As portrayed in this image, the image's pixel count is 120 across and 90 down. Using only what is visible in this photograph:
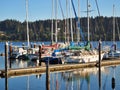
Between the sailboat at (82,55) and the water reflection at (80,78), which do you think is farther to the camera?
the sailboat at (82,55)

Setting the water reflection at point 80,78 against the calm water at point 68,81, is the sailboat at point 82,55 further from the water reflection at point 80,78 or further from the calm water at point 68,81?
the calm water at point 68,81

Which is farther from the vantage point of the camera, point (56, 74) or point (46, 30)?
point (46, 30)

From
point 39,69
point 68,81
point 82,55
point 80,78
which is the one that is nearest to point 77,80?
point 68,81

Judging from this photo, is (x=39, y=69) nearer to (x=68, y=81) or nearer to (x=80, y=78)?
(x=68, y=81)

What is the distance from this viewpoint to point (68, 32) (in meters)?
72.9

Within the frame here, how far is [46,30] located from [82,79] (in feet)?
495

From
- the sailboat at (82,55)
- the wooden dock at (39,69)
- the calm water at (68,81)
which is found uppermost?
the sailboat at (82,55)

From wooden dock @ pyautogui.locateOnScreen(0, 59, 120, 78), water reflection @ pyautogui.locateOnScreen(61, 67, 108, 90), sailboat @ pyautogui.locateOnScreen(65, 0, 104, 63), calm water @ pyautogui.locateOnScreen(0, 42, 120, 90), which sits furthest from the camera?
sailboat @ pyautogui.locateOnScreen(65, 0, 104, 63)

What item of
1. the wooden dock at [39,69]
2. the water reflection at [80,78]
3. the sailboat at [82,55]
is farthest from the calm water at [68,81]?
the sailboat at [82,55]

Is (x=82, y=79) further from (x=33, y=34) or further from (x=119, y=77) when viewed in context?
(x=33, y=34)

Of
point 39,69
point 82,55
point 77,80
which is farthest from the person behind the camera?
point 82,55

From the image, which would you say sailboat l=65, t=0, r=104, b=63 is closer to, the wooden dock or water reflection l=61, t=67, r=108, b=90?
water reflection l=61, t=67, r=108, b=90

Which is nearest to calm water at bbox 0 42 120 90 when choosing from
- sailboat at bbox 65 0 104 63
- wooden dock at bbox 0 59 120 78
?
wooden dock at bbox 0 59 120 78

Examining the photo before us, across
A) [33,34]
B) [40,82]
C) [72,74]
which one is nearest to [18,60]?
[72,74]
